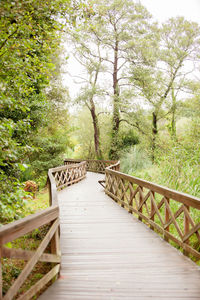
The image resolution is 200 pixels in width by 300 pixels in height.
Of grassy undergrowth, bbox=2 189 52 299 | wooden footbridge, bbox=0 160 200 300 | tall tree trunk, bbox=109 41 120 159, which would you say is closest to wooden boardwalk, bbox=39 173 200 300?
wooden footbridge, bbox=0 160 200 300

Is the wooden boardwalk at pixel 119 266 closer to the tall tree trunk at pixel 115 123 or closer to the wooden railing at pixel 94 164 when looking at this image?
the wooden railing at pixel 94 164

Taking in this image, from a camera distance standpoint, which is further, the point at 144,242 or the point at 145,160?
the point at 145,160

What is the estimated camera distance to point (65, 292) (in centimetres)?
282

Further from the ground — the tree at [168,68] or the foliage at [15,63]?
the tree at [168,68]

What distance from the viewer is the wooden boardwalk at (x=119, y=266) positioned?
9.22ft

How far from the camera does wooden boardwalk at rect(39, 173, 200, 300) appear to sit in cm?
281

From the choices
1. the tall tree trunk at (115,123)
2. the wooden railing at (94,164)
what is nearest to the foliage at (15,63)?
the tall tree trunk at (115,123)

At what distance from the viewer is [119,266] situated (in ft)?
11.4

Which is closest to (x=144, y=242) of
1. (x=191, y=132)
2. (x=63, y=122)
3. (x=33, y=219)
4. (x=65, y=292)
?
(x=65, y=292)

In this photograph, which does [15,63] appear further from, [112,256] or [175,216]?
[175,216]

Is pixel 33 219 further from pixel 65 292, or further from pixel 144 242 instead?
pixel 144 242

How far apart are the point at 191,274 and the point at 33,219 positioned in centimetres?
221

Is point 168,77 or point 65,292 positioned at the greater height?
point 168,77

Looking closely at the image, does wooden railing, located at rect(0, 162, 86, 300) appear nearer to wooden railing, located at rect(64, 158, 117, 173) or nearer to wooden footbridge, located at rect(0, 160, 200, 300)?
wooden footbridge, located at rect(0, 160, 200, 300)
